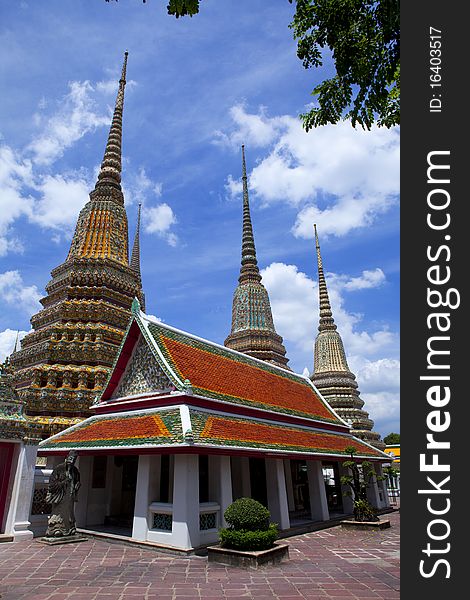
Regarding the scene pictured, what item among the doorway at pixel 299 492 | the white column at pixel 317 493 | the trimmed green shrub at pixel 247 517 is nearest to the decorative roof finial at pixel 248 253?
the doorway at pixel 299 492

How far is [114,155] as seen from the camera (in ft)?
89.8

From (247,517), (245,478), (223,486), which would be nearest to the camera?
(247,517)

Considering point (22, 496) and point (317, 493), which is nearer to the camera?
point (22, 496)

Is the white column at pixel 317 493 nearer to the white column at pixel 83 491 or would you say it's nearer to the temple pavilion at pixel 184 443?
the temple pavilion at pixel 184 443

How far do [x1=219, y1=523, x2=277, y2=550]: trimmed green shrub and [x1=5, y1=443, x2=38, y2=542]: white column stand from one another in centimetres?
616

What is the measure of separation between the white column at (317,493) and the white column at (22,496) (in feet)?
30.0

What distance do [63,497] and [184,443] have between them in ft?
14.4

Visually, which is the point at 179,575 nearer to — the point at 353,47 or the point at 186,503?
the point at 186,503

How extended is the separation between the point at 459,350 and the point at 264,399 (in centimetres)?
1222

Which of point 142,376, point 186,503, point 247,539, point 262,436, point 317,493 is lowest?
point 247,539

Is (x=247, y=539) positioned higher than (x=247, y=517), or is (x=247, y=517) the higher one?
(x=247, y=517)

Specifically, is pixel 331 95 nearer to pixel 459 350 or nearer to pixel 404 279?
pixel 404 279

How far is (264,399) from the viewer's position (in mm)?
16141

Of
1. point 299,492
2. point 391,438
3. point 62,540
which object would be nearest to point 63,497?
point 62,540
